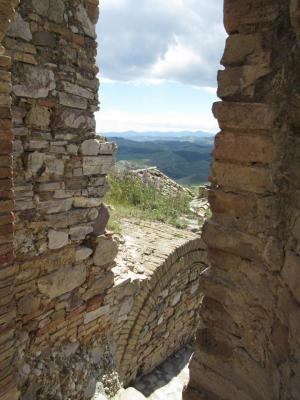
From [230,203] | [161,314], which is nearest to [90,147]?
[230,203]

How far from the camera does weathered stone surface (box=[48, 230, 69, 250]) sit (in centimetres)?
360

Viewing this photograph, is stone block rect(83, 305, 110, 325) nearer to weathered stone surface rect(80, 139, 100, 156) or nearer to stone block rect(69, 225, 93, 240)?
stone block rect(69, 225, 93, 240)

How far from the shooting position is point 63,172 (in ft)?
11.8

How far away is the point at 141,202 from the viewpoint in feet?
28.1

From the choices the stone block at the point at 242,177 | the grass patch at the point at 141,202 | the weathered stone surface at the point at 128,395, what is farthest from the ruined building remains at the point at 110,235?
the grass patch at the point at 141,202

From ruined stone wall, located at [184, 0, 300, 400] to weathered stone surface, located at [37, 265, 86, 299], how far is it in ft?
7.14

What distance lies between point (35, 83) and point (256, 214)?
7.66 ft

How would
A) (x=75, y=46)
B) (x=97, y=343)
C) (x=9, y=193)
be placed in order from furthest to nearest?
(x=97, y=343), (x=75, y=46), (x=9, y=193)

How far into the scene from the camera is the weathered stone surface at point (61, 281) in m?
3.66

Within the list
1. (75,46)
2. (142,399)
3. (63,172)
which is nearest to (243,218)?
(63,172)

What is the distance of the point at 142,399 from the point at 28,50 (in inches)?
164

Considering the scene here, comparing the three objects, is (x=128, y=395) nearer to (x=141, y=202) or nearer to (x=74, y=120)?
(x=74, y=120)

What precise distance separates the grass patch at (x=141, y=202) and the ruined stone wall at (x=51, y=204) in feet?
10.9

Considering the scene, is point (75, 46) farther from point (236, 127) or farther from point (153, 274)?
point (153, 274)
